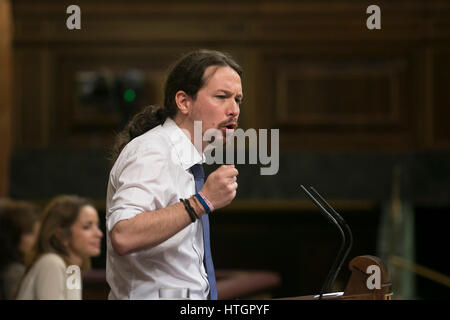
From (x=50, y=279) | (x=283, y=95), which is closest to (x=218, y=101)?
(x=50, y=279)

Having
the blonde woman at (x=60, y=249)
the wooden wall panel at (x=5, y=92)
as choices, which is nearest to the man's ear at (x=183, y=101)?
the blonde woman at (x=60, y=249)

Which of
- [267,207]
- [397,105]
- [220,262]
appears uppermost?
[397,105]

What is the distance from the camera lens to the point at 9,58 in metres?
4.99

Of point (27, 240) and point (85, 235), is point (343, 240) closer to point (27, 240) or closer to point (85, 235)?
point (85, 235)

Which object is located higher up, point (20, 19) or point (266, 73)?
point (20, 19)

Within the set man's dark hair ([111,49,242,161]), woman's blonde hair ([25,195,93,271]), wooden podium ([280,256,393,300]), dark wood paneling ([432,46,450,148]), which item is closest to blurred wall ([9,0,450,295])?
dark wood paneling ([432,46,450,148])

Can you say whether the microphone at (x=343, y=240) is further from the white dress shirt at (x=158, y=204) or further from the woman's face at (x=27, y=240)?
the woman's face at (x=27, y=240)

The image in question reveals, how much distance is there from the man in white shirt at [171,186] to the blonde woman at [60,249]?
569 mm

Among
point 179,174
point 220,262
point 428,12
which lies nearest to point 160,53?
point 220,262

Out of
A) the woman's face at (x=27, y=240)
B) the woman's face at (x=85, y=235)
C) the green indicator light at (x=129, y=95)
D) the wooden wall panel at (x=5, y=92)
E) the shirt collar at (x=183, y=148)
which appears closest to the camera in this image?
the shirt collar at (x=183, y=148)

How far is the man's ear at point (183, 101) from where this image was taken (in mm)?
1448

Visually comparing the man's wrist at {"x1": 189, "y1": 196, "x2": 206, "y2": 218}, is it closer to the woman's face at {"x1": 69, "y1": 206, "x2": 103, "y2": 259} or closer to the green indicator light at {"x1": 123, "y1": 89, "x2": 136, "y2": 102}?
the woman's face at {"x1": 69, "y1": 206, "x2": 103, "y2": 259}
